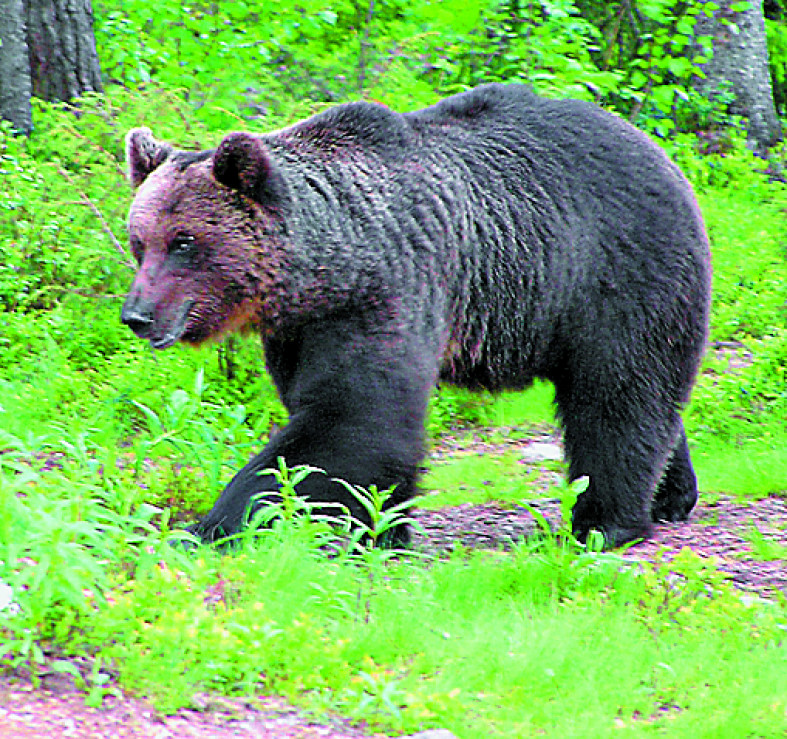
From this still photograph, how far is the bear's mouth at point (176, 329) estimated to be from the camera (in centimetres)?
A: 488

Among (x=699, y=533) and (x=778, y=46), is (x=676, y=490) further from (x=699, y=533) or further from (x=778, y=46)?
(x=778, y=46)

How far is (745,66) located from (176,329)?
10.5m

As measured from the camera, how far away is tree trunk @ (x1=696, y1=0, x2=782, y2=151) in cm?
1317

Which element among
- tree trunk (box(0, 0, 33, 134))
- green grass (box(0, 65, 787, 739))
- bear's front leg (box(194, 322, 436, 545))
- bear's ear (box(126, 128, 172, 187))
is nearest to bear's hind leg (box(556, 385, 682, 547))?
green grass (box(0, 65, 787, 739))

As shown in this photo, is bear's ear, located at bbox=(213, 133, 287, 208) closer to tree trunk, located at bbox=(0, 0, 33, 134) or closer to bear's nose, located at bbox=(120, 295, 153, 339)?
bear's nose, located at bbox=(120, 295, 153, 339)

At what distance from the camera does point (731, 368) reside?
869cm

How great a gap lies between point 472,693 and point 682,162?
9.99 m

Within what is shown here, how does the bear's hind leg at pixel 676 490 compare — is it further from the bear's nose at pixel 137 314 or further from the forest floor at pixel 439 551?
the bear's nose at pixel 137 314

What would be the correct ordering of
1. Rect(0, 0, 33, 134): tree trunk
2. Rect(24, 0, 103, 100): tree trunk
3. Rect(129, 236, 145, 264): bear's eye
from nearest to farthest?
Rect(129, 236, 145, 264): bear's eye < Rect(0, 0, 33, 134): tree trunk < Rect(24, 0, 103, 100): tree trunk

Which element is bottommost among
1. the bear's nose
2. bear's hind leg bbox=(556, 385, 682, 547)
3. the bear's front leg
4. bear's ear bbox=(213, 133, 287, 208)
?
bear's hind leg bbox=(556, 385, 682, 547)

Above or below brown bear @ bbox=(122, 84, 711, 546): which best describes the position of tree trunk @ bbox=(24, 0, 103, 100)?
above

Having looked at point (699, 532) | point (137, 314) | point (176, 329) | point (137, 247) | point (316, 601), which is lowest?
point (699, 532)

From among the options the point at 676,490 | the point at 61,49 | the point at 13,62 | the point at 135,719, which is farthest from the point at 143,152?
the point at 61,49

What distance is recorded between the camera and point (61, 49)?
9641 millimetres
